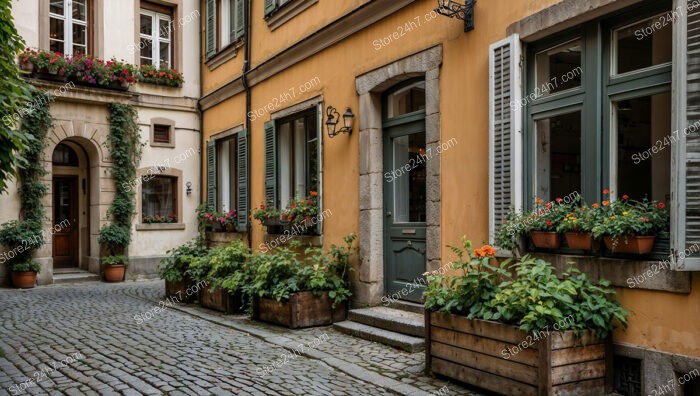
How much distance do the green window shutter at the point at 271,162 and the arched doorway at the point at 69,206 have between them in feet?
19.5

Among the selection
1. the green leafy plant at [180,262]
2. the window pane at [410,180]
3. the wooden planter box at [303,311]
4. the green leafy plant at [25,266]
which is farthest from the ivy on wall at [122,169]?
the window pane at [410,180]

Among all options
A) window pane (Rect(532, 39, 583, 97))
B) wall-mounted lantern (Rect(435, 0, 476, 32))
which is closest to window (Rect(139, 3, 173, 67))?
wall-mounted lantern (Rect(435, 0, 476, 32))

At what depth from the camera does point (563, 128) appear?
209 inches

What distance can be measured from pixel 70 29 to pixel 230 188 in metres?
5.02

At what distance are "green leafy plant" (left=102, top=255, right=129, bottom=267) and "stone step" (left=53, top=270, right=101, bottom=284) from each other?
0.54 meters

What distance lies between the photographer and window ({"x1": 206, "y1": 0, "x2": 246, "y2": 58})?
1162 cm

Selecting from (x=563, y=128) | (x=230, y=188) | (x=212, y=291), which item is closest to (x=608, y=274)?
(x=563, y=128)

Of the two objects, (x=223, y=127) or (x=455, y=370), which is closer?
(x=455, y=370)

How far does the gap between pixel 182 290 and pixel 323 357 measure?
4816 mm

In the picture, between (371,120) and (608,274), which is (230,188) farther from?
(608,274)

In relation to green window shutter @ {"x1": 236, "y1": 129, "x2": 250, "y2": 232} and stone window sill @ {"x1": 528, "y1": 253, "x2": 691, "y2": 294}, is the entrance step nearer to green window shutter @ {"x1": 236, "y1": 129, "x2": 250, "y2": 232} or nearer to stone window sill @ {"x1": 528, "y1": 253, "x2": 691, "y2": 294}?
green window shutter @ {"x1": 236, "y1": 129, "x2": 250, "y2": 232}

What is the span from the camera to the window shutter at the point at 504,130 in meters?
5.44

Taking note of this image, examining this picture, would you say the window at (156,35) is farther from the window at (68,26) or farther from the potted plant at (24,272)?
the potted plant at (24,272)

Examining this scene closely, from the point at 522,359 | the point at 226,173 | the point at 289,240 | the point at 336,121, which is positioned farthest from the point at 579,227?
the point at 226,173
